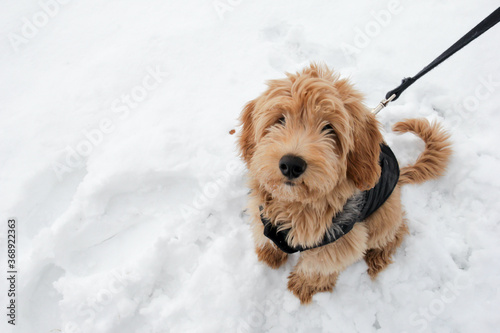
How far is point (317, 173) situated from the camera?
1.53m

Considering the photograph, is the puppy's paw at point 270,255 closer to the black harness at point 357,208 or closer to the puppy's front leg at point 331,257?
the puppy's front leg at point 331,257

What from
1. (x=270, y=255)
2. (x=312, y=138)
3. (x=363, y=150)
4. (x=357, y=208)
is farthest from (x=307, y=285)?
(x=312, y=138)

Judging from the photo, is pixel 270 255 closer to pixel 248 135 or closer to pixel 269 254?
pixel 269 254

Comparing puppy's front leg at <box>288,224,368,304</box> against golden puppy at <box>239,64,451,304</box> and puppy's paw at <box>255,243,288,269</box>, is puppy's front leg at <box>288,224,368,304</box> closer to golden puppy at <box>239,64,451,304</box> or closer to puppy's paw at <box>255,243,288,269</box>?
golden puppy at <box>239,64,451,304</box>

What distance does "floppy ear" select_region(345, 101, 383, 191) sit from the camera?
1696 millimetres

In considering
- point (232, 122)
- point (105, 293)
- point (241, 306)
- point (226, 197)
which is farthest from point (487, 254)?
point (105, 293)

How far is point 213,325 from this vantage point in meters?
2.36

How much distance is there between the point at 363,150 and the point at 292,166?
522 mm

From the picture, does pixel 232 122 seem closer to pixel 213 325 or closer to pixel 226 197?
pixel 226 197

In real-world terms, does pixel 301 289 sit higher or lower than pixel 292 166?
lower

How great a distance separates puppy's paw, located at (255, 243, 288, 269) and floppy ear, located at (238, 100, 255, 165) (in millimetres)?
987

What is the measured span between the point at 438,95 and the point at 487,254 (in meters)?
1.77

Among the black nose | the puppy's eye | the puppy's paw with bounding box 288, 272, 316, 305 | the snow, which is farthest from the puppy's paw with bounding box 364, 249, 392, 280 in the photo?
the black nose

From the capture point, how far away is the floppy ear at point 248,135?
1951 mm
